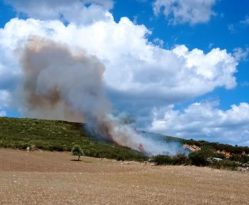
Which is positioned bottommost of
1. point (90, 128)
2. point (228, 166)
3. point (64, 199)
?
point (64, 199)

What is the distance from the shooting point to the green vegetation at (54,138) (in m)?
62.4

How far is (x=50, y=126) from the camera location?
86.0m

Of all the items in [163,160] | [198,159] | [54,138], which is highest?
[54,138]

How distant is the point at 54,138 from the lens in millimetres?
75250

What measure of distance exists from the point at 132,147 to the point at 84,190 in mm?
45817

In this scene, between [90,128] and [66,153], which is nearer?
[66,153]

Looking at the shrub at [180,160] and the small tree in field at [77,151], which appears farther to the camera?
the small tree in field at [77,151]

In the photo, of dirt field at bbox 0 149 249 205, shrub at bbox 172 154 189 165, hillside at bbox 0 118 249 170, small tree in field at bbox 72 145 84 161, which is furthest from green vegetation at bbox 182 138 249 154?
dirt field at bbox 0 149 249 205

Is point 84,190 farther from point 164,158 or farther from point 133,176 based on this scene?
point 164,158

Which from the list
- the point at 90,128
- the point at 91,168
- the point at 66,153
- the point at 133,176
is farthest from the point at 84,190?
the point at 90,128

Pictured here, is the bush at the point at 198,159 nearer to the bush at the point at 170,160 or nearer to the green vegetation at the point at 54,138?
the bush at the point at 170,160

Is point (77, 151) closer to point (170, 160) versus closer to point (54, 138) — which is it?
point (170, 160)

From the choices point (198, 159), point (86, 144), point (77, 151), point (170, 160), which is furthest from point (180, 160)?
point (86, 144)

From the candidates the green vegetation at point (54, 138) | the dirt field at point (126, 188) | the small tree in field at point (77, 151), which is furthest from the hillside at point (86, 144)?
the dirt field at point (126, 188)
